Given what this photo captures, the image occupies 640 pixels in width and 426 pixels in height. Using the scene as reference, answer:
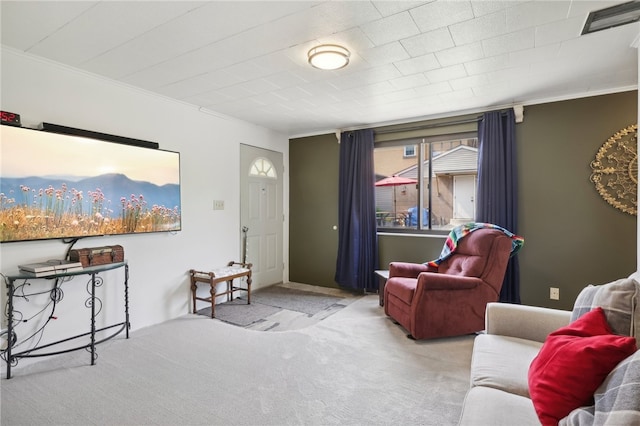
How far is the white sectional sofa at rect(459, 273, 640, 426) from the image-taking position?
0.92 meters

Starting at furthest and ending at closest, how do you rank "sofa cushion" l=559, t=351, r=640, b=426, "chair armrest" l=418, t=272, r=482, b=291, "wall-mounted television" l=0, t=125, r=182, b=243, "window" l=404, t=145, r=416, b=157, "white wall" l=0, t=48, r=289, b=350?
1. "window" l=404, t=145, r=416, b=157
2. "chair armrest" l=418, t=272, r=482, b=291
3. "white wall" l=0, t=48, r=289, b=350
4. "wall-mounted television" l=0, t=125, r=182, b=243
5. "sofa cushion" l=559, t=351, r=640, b=426

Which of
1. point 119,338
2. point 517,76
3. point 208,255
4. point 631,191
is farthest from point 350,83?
point 119,338

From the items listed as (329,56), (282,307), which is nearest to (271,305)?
(282,307)

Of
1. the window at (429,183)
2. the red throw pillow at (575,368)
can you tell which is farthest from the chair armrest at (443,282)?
the red throw pillow at (575,368)

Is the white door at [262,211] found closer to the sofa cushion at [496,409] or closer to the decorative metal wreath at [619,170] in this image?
the sofa cushion at [496,409]

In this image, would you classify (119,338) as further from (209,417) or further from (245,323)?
(209,417)

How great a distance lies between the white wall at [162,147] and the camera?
250 centimetres

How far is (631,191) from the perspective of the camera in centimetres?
313

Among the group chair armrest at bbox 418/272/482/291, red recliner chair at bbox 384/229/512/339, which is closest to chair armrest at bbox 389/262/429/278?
red recliner chair at bbox 384/229/512/339

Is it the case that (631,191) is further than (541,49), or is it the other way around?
(631,191)

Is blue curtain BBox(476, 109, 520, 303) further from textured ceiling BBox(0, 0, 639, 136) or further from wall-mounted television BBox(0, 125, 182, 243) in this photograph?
wall-mounted television BBox(0, 125, 182, 243)

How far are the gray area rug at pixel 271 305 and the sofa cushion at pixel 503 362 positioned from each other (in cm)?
216

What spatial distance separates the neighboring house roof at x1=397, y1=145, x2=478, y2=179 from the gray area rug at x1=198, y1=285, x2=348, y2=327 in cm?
218

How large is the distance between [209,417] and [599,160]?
4.09 m
